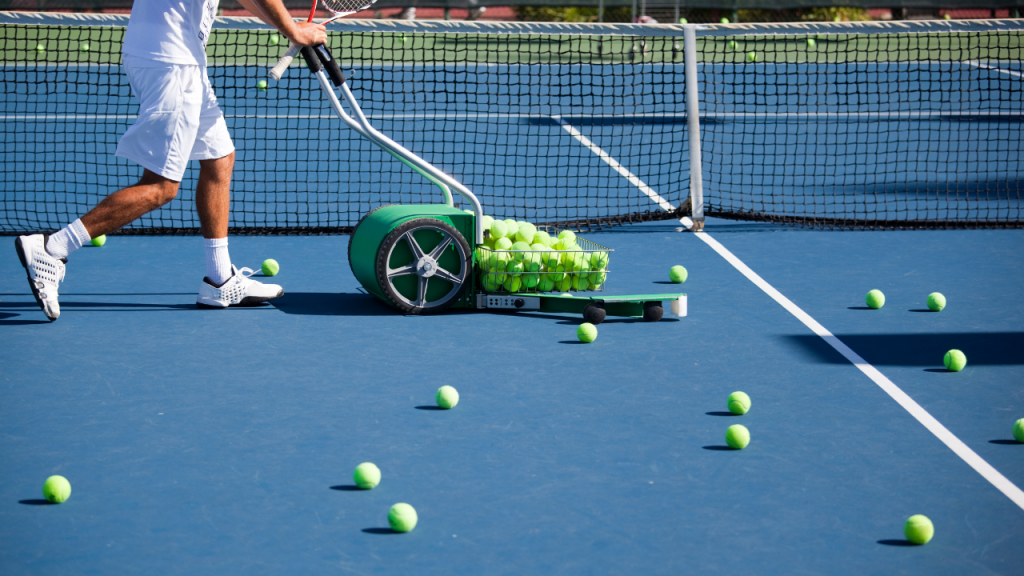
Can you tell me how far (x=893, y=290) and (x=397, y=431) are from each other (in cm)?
336

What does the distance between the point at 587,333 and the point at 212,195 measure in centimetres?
204

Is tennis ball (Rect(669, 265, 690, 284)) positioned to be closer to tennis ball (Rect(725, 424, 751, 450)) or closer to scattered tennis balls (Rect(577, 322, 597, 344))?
scattered tennis balls (Rect(577, 322, 597, 344))

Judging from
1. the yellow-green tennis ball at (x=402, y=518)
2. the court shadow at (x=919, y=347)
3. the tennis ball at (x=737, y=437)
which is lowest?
the yellow-green tennis ball at (x=402, y=518)

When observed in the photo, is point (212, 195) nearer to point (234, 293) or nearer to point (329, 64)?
point (234, 293)

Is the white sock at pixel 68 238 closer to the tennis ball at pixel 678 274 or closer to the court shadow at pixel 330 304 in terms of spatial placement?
the court shadow at pixel 330 304

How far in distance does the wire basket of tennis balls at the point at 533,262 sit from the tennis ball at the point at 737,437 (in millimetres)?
1891

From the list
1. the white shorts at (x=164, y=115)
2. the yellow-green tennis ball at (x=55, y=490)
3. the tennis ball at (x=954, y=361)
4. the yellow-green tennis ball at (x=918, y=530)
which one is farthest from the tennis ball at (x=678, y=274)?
the yellow-green tennis ball at (x=55, y=490)

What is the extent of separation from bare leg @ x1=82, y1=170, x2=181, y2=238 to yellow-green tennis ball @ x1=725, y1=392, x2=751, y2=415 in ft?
9.36

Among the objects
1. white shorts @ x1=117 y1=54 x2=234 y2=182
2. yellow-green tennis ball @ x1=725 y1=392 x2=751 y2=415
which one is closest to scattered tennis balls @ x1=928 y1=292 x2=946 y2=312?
yellow-green tennis ball @ x1=725 y1=392 x2=751 y2=415

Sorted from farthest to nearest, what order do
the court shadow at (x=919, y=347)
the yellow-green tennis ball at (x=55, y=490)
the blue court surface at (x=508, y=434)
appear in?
the court shadow at (x=919, y=347)
the yellow-green tennis ball at (x=55, y=490)
the blue court surface at (x=508, y=434)

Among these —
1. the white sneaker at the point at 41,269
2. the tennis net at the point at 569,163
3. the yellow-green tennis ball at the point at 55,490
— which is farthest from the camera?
the tennis net at the point at 569,163

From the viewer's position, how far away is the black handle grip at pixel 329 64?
5.28 metres

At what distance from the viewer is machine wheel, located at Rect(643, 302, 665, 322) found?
545cm

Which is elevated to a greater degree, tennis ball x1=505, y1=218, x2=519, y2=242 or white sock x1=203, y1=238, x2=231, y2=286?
tennis ball x1=505, y1=218, x2=519, y2=242
